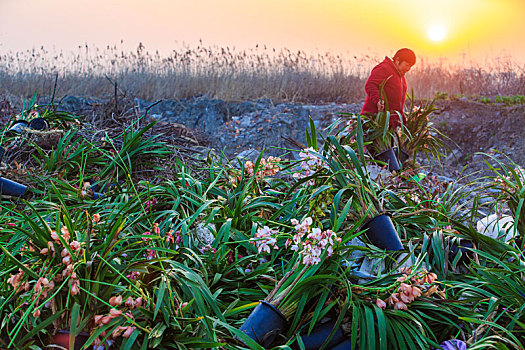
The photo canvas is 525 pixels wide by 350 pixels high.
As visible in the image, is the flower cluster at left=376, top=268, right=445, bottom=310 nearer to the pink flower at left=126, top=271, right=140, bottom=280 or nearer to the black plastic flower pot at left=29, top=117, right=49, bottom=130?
the pink flower at left=126, top=271, right=140, bottom=280

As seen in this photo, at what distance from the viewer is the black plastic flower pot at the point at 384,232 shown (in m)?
1.98

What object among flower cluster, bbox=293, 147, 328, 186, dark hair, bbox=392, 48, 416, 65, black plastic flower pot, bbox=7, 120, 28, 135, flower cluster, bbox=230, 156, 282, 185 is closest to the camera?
flower cluster, bbox=293, 147, 328, 186

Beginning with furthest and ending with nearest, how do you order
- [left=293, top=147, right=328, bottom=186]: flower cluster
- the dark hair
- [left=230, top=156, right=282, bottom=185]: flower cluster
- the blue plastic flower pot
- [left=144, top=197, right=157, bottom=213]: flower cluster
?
1. the dark hair
2. [left=230, top=156, right=282, bottom=185]: flower cluster
3. [left=144, top=197, right=157, bottom=213]: flower cluster
4. [left=293, top=147, right=328, bottom=186]: flower cluster
5. the blue plastic flower pot

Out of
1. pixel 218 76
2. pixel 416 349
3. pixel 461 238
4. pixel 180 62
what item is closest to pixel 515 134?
pixel 218 76

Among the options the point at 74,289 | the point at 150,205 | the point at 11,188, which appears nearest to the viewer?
the point at 74,289

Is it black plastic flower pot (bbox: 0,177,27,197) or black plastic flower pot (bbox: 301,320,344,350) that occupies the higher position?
black plastic flower pot (bbox: 0,177,27,197)

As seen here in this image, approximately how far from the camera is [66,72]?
1143 centimetres

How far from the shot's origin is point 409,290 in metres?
1.61

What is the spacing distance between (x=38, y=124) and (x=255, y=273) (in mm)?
2188

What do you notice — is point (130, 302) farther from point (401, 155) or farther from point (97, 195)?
point (401, 155)

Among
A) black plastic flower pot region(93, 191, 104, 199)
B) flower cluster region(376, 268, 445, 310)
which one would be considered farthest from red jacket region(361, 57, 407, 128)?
flower cluster region(376, 268, 445, 310)

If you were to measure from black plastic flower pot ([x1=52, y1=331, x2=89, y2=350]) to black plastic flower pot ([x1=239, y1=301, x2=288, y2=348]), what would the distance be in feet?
1.66

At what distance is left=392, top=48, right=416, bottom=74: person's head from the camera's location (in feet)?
16.5

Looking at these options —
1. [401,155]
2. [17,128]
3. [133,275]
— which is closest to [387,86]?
[401,155]
